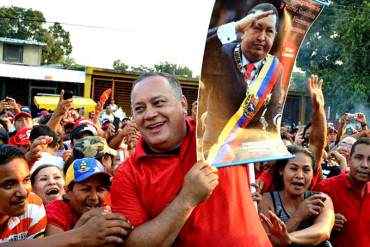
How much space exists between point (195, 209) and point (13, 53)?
35.2 m

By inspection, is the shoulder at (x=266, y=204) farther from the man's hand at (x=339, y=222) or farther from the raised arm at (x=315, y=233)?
the man's hand at (x=339, y=222)

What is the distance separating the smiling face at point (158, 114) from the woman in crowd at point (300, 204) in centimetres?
106

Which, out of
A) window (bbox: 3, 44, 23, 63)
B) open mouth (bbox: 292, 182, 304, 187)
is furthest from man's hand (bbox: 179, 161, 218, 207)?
window (bbox: 3, 44, 23, 63)

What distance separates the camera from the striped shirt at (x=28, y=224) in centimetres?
234

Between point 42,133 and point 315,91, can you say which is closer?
point 315,91

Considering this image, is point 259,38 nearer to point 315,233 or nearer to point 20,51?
point 315,233

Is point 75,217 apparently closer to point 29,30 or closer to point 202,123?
point 202,123

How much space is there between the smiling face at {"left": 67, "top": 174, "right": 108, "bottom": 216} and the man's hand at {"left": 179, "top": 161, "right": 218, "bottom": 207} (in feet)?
4.29

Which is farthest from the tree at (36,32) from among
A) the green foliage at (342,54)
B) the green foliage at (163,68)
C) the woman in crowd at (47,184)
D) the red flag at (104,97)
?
the woman in crowd at (47,184)

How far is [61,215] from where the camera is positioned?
9.49 feet

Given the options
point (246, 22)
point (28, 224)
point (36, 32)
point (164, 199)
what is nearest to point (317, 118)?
point (246, 22)

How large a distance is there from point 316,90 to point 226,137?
64.5 inches

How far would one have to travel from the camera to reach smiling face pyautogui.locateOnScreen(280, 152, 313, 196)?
3.38 metres

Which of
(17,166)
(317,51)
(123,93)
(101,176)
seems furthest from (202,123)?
(317,51)
